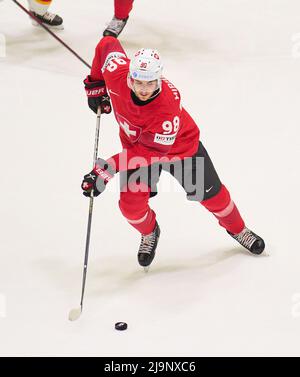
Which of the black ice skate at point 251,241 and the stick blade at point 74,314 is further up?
the black ice skate at point 251,241

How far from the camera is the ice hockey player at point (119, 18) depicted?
4.79m

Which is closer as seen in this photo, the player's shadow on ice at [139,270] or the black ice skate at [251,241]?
the player's shadow on ice at [139,270]

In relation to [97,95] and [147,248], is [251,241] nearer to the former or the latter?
[147,248]

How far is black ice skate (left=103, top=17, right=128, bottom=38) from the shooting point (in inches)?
190

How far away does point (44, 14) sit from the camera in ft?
16.5

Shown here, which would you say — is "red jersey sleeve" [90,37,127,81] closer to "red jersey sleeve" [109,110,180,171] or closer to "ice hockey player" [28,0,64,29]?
"red jersey sleeve" [109,110,180,171]

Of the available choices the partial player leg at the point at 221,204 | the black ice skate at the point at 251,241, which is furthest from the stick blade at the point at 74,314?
the black ice skate at the point at 251,241

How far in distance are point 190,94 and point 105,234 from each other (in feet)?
4.43

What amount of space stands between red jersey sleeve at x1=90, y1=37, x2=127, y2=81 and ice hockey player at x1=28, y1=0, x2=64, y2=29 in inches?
73.4

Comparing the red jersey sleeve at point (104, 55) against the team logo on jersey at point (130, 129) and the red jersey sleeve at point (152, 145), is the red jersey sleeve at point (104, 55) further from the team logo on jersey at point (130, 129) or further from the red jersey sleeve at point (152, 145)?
the red jersey sleeve at point (152, 145)

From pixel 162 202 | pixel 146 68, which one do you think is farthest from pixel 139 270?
pixel 146 68

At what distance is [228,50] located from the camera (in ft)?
16.3

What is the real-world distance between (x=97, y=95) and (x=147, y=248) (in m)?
0.65

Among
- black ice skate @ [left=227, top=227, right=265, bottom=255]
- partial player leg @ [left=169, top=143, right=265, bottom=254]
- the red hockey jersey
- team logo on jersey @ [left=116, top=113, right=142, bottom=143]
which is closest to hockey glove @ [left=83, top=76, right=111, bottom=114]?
the red hockey jersey
